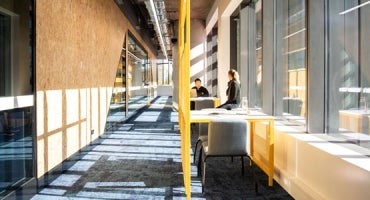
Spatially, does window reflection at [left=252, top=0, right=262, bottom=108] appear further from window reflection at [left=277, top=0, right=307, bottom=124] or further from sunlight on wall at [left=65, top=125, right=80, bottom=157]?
sunlight on wall at [left=65, top=125, right=80, bottom=157]

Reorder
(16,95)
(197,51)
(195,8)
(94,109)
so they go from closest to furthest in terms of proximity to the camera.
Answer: (16,95)
(94,109)
(195,8)
(197,51)

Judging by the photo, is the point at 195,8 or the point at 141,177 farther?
Result: the point at 195,8

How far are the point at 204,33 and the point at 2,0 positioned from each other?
468 inches

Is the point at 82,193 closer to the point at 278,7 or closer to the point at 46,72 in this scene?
the point at 46,72

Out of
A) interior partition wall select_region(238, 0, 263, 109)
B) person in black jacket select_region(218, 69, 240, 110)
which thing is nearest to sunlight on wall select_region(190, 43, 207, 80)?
interior partition wall select_region(238, 0, 263, 109)

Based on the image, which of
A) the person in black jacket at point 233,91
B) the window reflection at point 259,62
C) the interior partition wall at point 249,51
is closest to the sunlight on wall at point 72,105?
the person in black jacket at point 233,91

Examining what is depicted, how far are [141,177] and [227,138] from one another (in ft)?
4.30

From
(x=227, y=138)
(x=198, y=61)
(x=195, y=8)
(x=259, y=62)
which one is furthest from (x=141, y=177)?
(x=198, y=61)

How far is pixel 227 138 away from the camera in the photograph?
416cm

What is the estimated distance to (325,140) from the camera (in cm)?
377

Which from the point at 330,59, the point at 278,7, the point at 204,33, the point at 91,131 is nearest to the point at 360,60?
the point at 330,59

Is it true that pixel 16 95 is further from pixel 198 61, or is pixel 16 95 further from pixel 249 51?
pixel 198 61

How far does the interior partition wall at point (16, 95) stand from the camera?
138 inches

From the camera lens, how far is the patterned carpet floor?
13.3 feet
